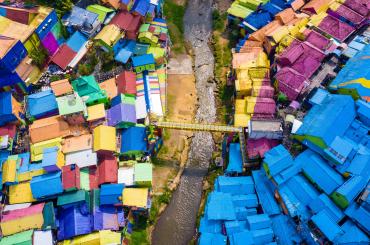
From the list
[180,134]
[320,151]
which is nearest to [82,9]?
[180,134]

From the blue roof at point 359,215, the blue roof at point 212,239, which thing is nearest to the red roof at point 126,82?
the blue roof at point 212,239

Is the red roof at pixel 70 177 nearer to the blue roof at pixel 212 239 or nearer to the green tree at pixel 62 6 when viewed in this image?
the blue roof at pixel 212 239

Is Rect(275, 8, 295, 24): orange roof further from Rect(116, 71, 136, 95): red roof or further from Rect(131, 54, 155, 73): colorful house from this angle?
Rect(116, 71, 136, 95): red roof

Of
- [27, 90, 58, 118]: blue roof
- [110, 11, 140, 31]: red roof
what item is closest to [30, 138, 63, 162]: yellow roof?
[27, 90, 58, 118]: blue roof

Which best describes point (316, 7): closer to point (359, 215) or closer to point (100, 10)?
point (100, 10)

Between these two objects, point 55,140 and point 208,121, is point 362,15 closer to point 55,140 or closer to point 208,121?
point 208,121

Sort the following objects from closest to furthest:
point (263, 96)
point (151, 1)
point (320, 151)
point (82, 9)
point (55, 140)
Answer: point (320, 151)
point (55, 140)
point (263, 96)
point (82, 9)
point (151, 1)

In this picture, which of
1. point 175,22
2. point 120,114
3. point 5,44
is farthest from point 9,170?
point 175,22

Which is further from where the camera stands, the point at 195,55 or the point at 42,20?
the point at 195,55
